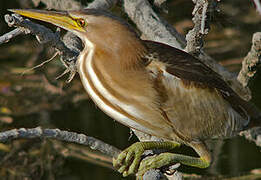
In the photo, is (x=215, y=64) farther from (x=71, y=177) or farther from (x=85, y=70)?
(x=71, y=177)

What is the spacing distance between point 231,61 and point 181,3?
629 millimetres

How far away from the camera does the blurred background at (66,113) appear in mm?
3117

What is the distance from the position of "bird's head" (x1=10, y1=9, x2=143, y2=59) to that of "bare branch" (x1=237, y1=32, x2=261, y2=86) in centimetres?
61

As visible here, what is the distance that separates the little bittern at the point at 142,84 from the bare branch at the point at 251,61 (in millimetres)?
264

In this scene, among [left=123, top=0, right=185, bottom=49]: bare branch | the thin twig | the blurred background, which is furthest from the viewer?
the blurred background

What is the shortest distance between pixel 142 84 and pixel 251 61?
28.6 inches

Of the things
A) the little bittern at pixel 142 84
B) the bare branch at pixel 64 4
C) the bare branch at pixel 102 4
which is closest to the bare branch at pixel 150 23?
the bare branch at pixel 102 4

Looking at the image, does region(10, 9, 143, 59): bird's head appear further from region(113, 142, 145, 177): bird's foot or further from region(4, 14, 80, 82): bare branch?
region(113, 142, 145, 177): bird's foot

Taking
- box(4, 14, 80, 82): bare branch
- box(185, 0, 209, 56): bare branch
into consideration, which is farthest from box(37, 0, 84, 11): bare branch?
box(185, 0, 209, 56): bare branch

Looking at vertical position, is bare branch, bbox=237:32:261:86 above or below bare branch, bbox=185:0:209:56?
below

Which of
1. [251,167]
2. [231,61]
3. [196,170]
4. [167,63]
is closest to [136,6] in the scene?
[167,63]

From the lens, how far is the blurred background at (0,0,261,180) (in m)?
3.12

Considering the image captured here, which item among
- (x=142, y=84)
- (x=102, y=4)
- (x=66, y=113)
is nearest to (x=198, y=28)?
(x=142, y=84)

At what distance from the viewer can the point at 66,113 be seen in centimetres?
368
